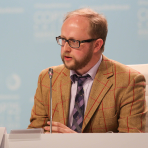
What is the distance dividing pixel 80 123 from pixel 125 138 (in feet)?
2.46

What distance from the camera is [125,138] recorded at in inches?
35.8

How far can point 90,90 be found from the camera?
1697 mm

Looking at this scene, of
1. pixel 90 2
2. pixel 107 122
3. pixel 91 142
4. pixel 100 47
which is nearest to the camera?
pixel 91 142

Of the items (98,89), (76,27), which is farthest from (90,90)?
(76,27)

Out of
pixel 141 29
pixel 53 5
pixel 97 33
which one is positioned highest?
pixel 53 5

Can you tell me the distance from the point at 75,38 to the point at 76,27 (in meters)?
0.07

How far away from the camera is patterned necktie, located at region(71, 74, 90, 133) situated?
164cm

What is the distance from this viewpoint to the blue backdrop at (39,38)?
118 inches

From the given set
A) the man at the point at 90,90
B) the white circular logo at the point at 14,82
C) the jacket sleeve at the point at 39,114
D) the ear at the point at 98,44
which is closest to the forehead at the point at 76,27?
the man at the point at 90,90

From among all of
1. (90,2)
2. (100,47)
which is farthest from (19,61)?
(100,47)

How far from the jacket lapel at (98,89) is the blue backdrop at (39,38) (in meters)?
1.37

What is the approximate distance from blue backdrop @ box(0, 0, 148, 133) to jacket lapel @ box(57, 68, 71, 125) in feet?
4.33

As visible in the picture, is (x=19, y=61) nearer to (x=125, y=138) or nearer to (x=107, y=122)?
(x=107, y=122)

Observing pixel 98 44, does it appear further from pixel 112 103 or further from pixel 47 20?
pixel 47 20
